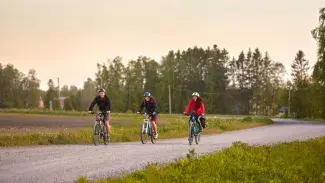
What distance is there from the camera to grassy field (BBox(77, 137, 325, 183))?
32.0 feet

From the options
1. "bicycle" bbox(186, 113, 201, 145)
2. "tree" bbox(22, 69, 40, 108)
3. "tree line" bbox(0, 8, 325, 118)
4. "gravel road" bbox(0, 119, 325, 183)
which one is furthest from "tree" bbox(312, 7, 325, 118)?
"tree" bbox(22, 69, 40, 108)

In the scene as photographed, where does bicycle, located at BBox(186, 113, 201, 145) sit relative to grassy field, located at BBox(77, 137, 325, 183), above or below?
above

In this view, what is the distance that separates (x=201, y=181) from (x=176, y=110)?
345 ft

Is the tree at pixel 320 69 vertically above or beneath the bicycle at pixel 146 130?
above

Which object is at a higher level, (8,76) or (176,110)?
(8,76)

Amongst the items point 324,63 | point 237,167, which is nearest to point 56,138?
point 237,167

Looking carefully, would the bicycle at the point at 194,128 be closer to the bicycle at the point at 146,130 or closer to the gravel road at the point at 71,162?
the bicycle at the point at 146,130

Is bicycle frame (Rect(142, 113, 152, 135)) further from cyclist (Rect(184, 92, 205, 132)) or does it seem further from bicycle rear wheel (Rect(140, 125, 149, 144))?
cyclist (Rect(184, 92, 205, 132))

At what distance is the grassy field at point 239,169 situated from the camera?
9.75 m

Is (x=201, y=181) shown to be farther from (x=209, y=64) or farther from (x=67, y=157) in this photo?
(x=209, y=64)

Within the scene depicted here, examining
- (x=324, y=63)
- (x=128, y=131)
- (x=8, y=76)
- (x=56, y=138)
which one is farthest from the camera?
(x=8, y=76)

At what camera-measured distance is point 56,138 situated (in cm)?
2053

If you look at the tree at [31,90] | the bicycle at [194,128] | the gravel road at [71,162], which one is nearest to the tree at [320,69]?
the bicycle at [194,128]

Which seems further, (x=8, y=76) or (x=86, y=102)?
(x=8, y=76)
